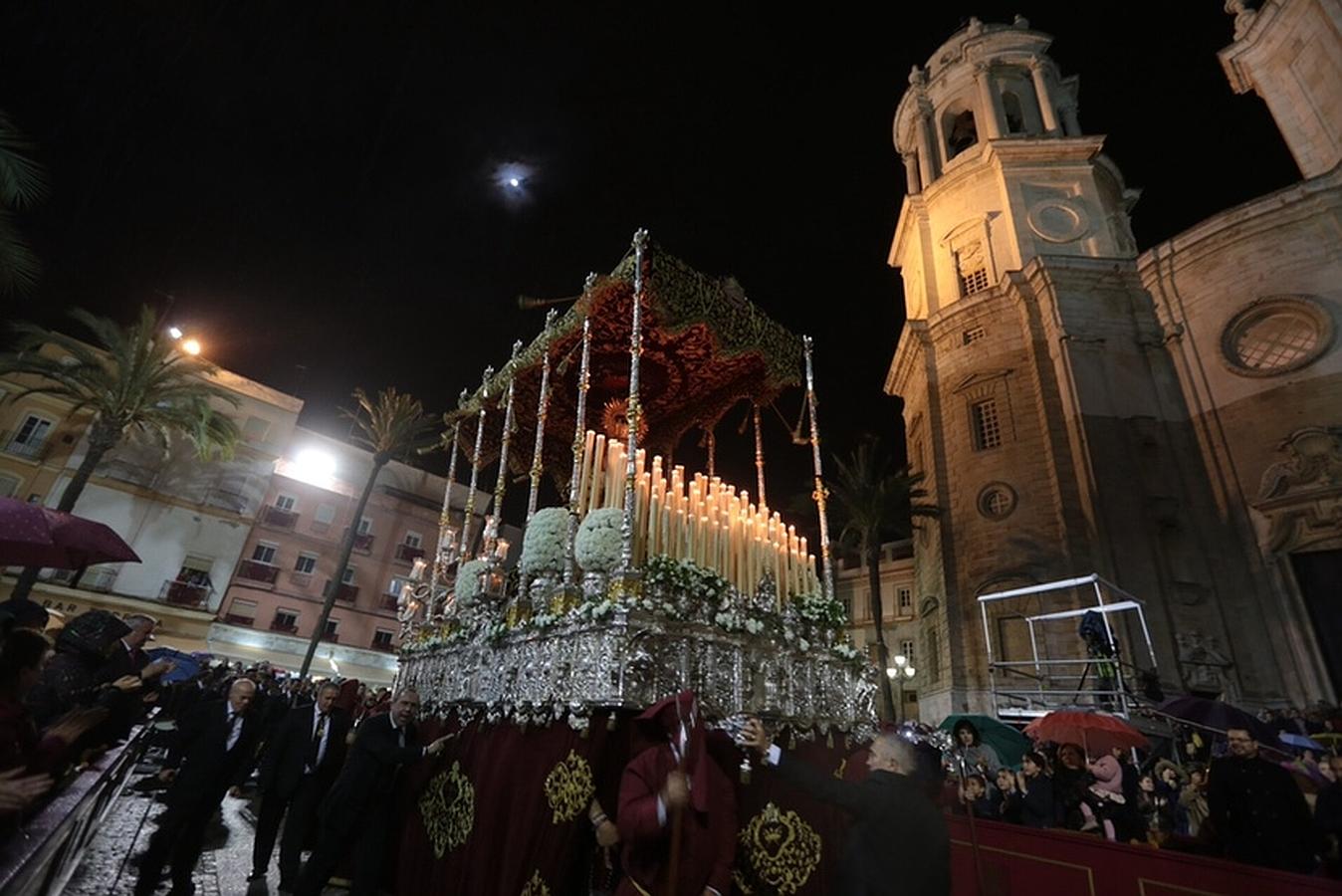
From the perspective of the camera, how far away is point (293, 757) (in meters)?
5.88

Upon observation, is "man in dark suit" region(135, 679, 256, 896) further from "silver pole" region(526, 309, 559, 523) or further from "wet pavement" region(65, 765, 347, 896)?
"silver pole" region(526, 309, 559, 523)

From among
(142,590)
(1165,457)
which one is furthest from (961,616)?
(142,590)

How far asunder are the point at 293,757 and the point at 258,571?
88.2 feet

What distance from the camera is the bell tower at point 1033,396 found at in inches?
711

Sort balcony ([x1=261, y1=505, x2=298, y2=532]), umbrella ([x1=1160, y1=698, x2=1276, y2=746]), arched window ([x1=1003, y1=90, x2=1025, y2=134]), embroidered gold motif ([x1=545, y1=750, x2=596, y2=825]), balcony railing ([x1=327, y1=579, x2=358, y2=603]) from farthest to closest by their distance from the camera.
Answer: balcony railing ([x1=327, y1=579, x2=358, y2=603]), arched window ([x1=1003, y1=90, x2=1025, y2=134]), balcony ([x1=261, y1=505, x2=298, y2=532]), umbrella ([x1=1160, y1=698, x2=1276, y2=746]), embroidered gold motif ([x1=545, y1=750, x2=596, y2=825])

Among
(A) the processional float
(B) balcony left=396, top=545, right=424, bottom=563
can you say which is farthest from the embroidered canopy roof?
(B) balcony left=396, top=545, right=424, bottom=563

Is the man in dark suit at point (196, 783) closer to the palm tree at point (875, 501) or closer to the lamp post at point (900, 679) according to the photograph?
the palm tree at point (875, 501)

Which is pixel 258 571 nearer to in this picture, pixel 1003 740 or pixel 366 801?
pixel 366 801

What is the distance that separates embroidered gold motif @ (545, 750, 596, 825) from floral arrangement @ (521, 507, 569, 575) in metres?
2.19

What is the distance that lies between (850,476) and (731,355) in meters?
18.1

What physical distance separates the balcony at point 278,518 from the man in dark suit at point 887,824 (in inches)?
1270

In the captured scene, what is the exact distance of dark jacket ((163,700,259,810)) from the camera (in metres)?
4.99

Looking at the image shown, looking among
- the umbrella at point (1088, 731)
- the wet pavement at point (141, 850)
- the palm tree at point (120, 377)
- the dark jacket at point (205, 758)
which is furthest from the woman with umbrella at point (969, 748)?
the palm tree at point (120, 377)

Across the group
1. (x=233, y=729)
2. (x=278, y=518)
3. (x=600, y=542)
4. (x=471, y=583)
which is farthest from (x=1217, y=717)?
(x=278, y=518)
